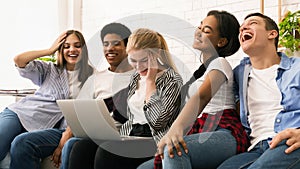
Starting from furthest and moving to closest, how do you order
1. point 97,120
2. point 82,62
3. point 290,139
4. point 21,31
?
point 21,31, point 82,62, point 97,120, point 290,139

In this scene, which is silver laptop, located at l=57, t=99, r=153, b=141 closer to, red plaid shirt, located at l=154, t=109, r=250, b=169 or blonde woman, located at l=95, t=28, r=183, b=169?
blonde woman, located at l=95, t=28, r=183, b=169

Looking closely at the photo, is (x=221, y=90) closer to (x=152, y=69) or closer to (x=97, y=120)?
(x=152, y=69)

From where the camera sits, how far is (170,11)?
2980 millimetres

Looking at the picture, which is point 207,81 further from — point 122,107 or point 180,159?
point 122,107

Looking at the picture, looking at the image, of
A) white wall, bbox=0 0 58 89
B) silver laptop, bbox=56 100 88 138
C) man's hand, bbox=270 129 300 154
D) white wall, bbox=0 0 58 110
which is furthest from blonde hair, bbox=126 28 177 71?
white wall, bbox=0 0 58 89

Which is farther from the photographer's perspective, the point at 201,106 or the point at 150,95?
the point at 150,95

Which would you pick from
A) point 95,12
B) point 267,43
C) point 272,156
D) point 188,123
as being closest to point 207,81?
point 188,123

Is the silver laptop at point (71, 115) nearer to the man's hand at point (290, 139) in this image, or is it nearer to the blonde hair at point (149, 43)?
the blonde hair at point (149, 43)

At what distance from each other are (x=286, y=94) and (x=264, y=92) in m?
0.13

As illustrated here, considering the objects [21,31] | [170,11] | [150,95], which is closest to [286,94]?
[150,95]

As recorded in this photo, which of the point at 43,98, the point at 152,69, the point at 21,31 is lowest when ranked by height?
the point at 43,98

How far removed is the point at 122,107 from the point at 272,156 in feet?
3.16

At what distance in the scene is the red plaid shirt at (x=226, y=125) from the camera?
1524mm

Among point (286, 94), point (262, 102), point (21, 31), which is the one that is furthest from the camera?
point (21, 31)
